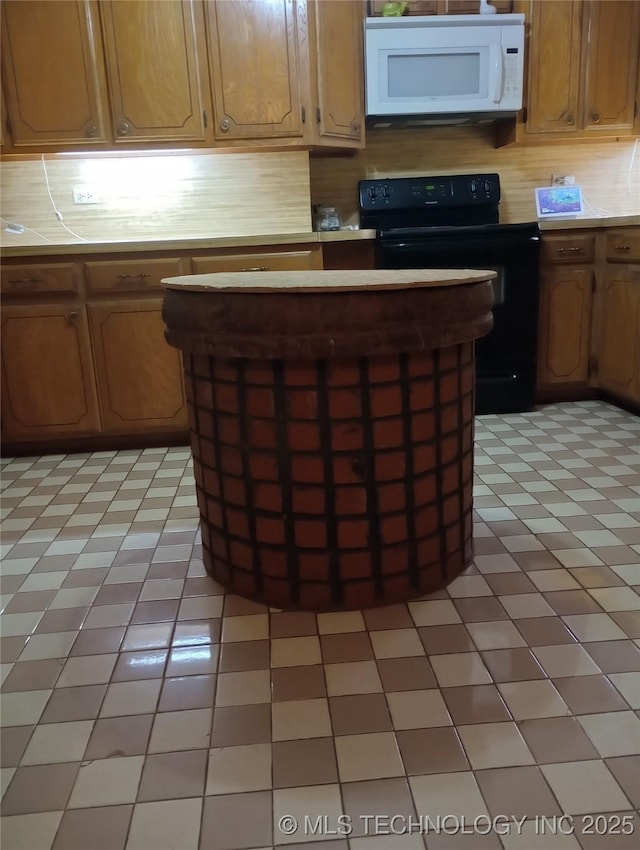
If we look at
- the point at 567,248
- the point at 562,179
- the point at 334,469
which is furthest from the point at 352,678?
the point at 562,179

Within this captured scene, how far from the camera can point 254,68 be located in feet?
10.00

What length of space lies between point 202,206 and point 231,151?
297mm

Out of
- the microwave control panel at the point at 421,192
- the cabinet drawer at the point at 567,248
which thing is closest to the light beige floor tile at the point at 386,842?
the cabinet drawer at the point at 567,248

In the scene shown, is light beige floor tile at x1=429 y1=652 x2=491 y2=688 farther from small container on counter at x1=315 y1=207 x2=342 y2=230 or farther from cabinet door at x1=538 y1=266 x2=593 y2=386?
small container on counter at x1=315 y1=207 x2=342 y2=230

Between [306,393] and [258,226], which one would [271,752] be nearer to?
[306,393]

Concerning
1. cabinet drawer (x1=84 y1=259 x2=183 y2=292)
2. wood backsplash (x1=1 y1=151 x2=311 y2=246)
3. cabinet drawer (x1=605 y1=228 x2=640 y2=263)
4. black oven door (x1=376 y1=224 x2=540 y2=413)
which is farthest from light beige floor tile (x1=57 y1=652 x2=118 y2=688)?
cabinet drawer (x1=605 y1=228 x2=640 y2=263)

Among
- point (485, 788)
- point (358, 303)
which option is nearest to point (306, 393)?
point (358, 303)

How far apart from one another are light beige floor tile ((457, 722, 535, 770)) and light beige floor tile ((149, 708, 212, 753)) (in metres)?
0.46

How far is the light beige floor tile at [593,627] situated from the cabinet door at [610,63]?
277 centimetres

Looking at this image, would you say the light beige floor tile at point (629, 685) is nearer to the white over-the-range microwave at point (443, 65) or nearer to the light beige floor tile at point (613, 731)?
the light beige floor tile at point (613, 731)

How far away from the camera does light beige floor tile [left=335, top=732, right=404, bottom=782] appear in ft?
3.70

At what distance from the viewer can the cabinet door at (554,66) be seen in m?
3.26

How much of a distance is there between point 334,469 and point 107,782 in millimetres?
726

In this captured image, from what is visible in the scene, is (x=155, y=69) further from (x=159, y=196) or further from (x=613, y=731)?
(x=613, y=731)
